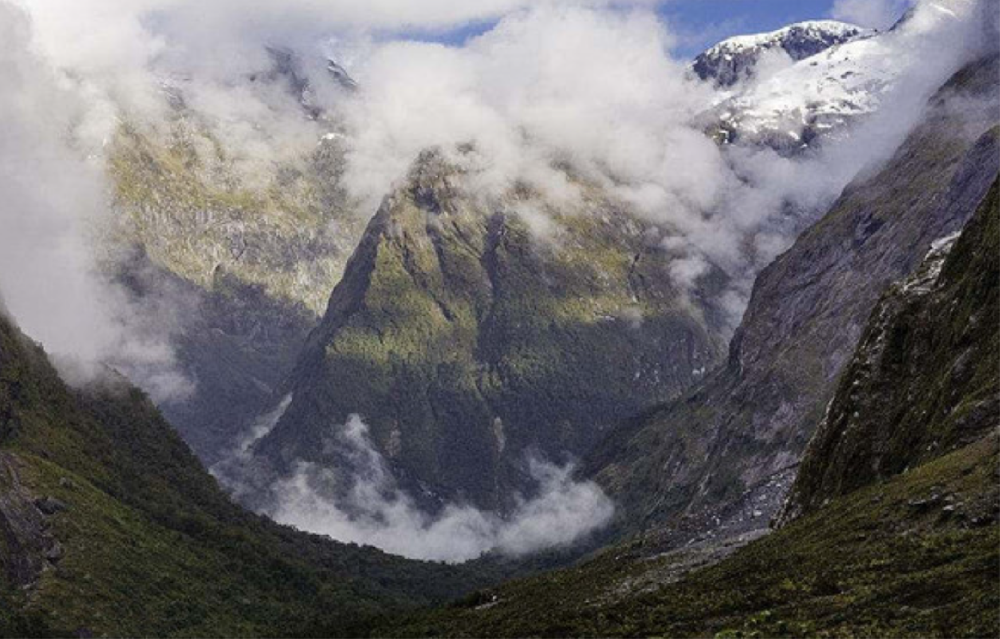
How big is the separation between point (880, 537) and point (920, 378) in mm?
37626

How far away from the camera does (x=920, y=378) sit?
98.6 meters

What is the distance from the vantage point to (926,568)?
177 feet

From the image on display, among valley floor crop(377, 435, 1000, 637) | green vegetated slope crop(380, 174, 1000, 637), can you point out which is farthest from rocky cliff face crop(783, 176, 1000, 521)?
valley floor crop(377, 435, 1000, 637)

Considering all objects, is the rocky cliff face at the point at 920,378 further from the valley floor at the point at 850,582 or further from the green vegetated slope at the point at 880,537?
the valley floor at the point at 850,582

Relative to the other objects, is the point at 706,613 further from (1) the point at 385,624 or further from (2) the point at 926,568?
(1) the point at 385,624

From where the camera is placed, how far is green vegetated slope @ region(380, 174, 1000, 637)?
51375 mm

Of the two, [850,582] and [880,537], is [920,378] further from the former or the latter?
[850,582]

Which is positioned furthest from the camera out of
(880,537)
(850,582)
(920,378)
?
(920,378)

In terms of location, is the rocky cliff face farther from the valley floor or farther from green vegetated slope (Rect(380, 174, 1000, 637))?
the valley floor

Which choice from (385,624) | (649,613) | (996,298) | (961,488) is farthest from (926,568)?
(385,624)

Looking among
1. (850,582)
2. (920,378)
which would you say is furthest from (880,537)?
(920,378)

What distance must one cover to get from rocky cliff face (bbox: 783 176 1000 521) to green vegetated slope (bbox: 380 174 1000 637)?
206mm

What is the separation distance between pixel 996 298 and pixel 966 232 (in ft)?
59.0

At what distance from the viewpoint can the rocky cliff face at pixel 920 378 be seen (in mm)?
82438
